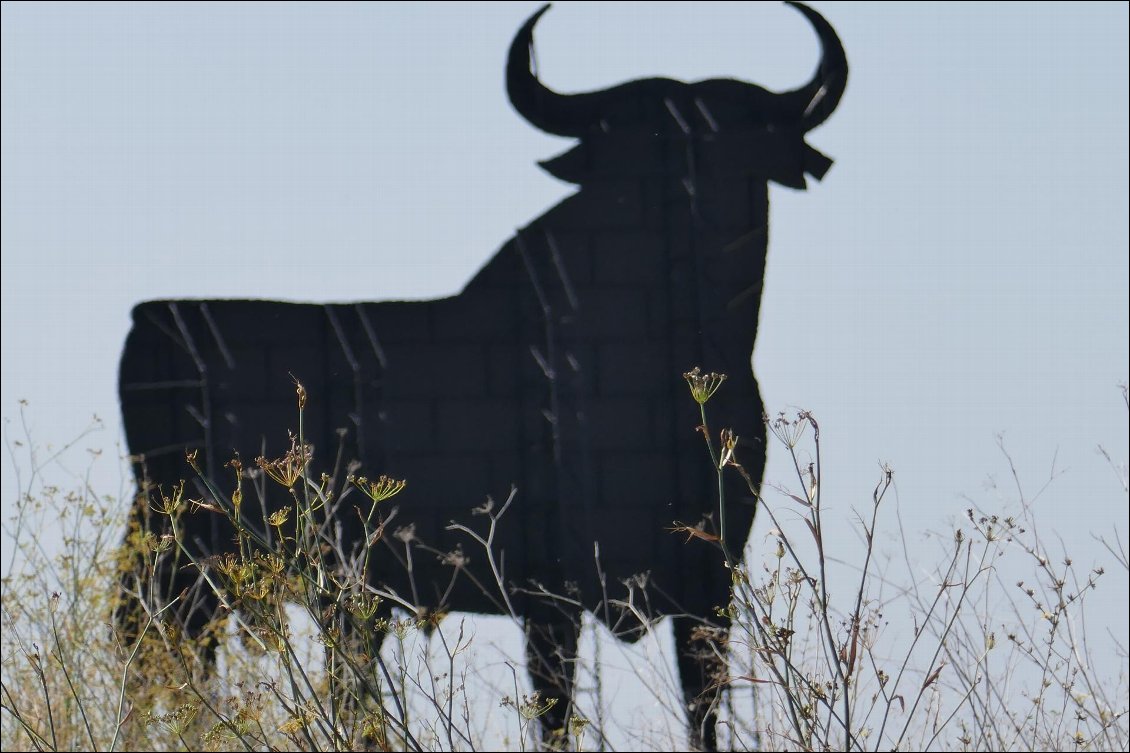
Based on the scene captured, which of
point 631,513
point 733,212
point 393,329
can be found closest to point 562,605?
point 631,513

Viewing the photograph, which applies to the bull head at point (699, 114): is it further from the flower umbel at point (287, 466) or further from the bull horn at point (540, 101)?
the flower umbel at point (287, 466)

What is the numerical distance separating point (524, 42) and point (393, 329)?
1.20m

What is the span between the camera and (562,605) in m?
4.71

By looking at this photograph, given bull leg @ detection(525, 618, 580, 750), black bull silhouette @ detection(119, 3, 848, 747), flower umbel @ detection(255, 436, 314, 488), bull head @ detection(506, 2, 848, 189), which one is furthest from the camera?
bull head @ detection(506, 2, 848, 189)

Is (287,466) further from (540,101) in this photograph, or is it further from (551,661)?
(540,101)

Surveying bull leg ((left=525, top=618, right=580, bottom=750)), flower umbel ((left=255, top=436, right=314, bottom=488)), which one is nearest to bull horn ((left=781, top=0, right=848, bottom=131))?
bull leg ((left=525, top=618, right=580, bottom=750))

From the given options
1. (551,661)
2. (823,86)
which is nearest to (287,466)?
(551,661)

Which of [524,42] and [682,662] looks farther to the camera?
[524,42]

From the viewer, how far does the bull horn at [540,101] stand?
16.6 ft

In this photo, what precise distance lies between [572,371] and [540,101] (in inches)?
41.7

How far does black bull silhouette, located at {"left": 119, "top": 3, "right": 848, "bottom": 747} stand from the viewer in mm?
4785

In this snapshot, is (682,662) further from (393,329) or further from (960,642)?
(960,642)

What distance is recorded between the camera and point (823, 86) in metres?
5.11

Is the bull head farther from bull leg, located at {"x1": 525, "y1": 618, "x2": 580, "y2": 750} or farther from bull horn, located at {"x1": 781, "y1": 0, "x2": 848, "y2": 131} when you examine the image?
bull leg, located at {"x1": 525, "y1": 618, "x2": 580, "y2": 750}
